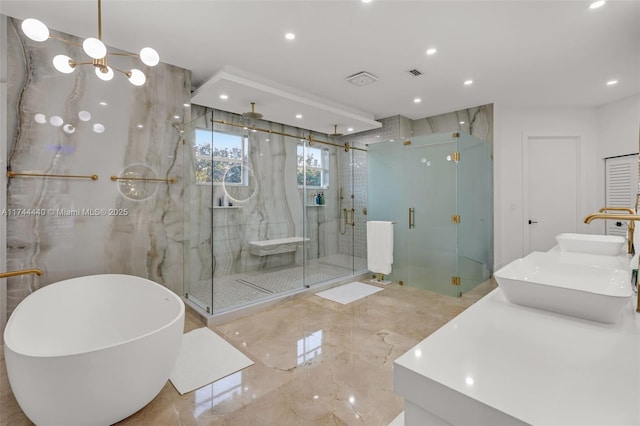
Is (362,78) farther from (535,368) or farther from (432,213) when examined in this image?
(535,368)

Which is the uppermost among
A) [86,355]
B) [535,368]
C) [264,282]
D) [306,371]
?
[535,368]

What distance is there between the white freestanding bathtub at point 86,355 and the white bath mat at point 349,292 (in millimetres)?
2101

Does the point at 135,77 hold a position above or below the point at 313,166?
above

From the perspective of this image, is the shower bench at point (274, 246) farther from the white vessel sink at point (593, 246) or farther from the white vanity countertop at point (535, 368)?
the white vanity countertop at point (535, 368)

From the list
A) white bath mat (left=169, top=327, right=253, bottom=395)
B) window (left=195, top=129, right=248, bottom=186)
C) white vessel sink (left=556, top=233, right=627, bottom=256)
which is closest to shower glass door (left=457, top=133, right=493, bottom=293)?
white vessel sink (left=556, top=233, right=627, bottom=256)

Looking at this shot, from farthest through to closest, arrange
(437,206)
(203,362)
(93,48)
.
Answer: (437,206), (203,362), (93,48)

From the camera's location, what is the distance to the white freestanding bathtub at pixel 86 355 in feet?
4.78

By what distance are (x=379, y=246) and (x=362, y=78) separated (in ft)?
7.65

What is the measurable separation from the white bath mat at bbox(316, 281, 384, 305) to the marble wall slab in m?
1.88

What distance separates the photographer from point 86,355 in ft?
4.75

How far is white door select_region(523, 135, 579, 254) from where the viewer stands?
4555 mm

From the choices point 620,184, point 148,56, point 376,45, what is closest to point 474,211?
point 620,184

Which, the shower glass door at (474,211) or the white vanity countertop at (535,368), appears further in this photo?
the shower glass door at (474,211)

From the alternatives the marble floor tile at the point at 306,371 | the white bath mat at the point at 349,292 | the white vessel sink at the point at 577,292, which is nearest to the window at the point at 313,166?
the white bath mat at the point at 349,292
